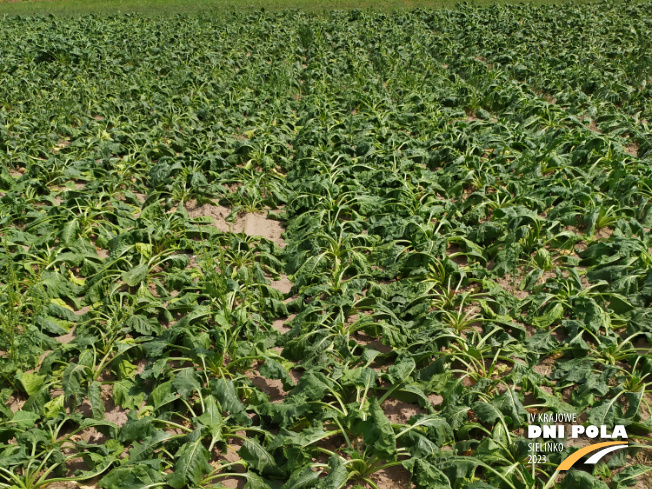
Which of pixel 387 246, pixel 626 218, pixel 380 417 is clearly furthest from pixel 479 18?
pixel 380 417

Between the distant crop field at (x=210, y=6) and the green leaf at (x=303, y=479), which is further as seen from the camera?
the distant crop field at (x=210, y=6)

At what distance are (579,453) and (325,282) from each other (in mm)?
3005

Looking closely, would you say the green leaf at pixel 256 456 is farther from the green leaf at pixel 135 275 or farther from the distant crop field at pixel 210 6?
the distant crop field at pixel 210 6

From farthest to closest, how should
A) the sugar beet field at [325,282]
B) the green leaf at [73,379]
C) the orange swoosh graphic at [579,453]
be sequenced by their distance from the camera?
1. the green leaf at [73,379]
2. the sugar beet field at [325,282]
3. the orange swoosh graphic at [579,453]

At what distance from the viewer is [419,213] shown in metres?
6.98

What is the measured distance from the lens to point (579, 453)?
12.8 feet

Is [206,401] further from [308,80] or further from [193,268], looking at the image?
[308,80]

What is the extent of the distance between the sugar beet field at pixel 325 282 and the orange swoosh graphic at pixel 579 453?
6 cm

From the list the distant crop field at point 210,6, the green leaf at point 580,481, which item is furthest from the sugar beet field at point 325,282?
the distant crop field at point 210,6

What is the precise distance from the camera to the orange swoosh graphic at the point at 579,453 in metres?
3.80

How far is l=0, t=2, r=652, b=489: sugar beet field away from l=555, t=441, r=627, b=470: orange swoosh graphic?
6 cm

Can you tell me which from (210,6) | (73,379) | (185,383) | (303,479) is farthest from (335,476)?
(210,6)

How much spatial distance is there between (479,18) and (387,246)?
1592 cm

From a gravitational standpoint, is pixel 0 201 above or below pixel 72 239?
above
